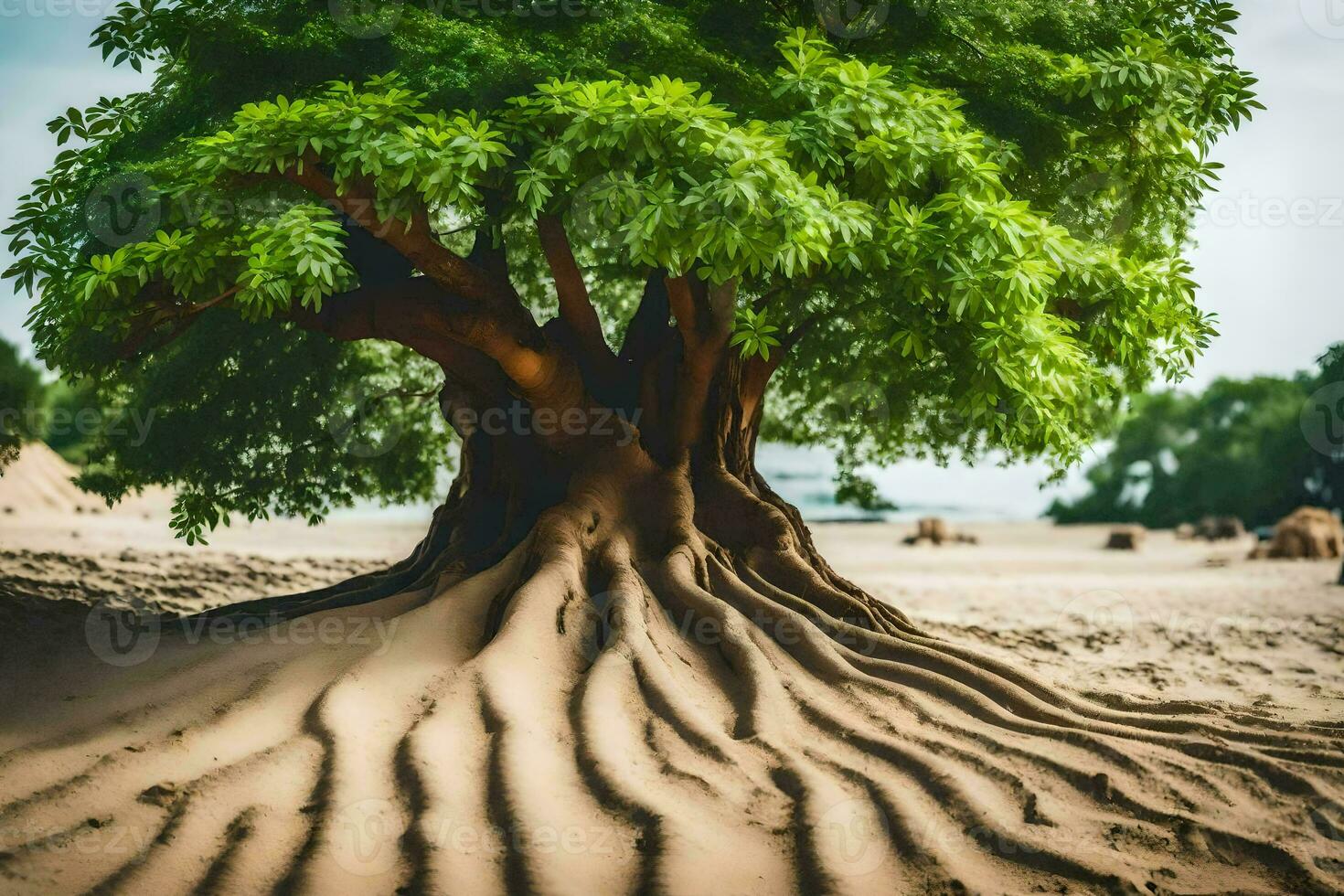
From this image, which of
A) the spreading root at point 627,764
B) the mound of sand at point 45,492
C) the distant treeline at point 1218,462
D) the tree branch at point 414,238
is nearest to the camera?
the spreading root at point 627,764

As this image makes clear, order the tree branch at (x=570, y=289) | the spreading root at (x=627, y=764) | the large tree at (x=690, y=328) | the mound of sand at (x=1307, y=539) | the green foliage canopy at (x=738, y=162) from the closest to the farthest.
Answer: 1. the spreading root at (x=627, y=764)
2. the large tree at (x=690, y=328)
3. the green foliage canopy at (x=738, y=162)
4. the tree branch at (x=570, y=289)
5. the mound of sand at (x=1307, y=539)

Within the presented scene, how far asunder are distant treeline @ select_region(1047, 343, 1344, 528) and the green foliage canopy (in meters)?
25.5

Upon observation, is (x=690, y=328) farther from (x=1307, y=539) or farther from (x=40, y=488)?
(x=40, y=488)

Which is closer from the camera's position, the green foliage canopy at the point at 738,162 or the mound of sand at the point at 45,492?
the green foliage canopy at the point at 738,162

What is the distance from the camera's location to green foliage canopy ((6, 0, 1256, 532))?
6.00 meters

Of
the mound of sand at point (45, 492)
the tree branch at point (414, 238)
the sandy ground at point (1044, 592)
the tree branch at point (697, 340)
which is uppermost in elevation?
the tree branch at point (414, 238)

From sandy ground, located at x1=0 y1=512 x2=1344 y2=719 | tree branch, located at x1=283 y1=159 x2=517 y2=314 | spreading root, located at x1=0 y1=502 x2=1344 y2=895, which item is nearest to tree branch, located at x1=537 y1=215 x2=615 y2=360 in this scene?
tree branch, located at x1=283 y1=159 x2=517 y2=314

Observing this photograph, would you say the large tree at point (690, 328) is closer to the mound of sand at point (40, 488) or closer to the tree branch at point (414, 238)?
the tree branch at point (414, 238)

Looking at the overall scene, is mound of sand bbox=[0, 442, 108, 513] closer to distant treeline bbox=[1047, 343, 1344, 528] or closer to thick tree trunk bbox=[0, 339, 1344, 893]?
thick tree trunk bbox=[0, 339, 1344, 893]

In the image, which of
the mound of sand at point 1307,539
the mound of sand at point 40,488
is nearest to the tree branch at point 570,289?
the mound of sand at point 1307,539

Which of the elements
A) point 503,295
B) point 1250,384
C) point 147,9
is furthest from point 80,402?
point 1250,384

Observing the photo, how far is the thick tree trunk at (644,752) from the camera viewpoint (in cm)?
498

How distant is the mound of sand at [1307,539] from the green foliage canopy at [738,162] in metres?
14.4

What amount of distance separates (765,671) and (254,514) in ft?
18.2
